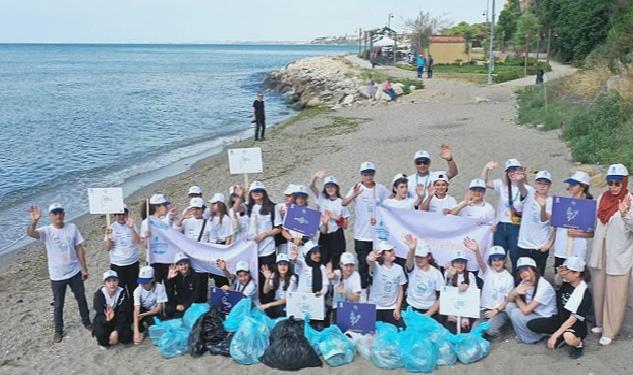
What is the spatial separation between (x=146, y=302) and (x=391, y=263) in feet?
10.9

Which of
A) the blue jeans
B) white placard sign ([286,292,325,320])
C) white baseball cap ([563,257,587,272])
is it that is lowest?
white placard sign ([286,292,325,320])

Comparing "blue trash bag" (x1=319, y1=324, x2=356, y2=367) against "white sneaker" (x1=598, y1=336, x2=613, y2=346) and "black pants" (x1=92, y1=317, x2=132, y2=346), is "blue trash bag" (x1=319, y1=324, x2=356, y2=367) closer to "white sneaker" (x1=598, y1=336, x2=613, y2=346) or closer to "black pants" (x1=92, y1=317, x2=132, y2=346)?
"black pants" (x1=92, y1=317, x2=132, y2=346)

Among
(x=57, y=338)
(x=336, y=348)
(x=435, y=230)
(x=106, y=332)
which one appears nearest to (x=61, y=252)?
(x=106, y=332)

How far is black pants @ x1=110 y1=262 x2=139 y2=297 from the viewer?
9.09 meters

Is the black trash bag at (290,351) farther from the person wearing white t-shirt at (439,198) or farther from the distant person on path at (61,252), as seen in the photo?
the distant person on path at (61,252)

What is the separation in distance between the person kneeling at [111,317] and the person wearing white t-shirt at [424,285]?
12.3ft

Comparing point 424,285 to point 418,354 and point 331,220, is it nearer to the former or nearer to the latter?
point 418,354

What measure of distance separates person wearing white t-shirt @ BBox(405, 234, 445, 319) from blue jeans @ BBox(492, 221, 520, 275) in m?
1.17

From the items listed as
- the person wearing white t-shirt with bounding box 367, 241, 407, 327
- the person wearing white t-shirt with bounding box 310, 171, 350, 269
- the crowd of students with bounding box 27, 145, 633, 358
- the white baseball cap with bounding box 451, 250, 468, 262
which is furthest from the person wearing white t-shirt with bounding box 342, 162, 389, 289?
the white baseball cap with bounding box 451, 250, 468, 262

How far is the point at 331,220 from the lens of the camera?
9148 mm

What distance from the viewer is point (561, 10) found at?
46344 mm

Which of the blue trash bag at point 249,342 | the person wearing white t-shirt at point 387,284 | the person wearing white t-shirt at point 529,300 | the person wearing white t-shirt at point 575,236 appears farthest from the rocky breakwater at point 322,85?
the blue trash bag at point 249,342

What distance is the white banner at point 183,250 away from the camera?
909 centimetres

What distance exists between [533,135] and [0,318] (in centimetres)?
1682
